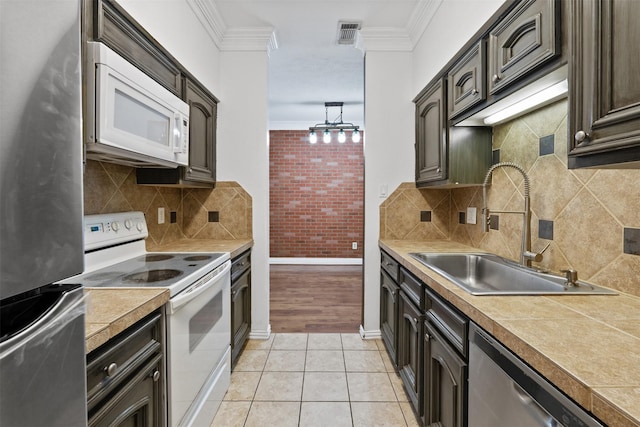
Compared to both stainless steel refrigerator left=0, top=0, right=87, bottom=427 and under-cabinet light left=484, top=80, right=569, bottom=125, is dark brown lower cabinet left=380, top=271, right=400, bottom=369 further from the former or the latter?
stainless steel refrigerator left=0, top=0, right=87, bottom=427

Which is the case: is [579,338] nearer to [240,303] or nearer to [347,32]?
[240,303]

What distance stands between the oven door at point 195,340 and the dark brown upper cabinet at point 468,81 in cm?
164

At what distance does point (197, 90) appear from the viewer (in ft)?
7.70

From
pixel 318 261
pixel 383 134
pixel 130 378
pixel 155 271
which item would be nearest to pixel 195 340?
pixel 155 271

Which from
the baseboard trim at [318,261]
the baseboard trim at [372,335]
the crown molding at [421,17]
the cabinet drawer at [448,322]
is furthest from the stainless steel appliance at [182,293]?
the baseboard trim at [318,261]

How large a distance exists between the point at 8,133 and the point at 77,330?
1.01ft

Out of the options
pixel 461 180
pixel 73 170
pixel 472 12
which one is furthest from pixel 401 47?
pixel 73 170

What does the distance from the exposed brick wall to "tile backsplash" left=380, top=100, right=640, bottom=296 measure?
355cm

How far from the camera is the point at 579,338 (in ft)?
2.56

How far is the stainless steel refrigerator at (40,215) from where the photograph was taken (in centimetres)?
40

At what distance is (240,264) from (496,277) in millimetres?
1686

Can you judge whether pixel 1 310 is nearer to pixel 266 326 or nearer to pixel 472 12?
pixel 472 12

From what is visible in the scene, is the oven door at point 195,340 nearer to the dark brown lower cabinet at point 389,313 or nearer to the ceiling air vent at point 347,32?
the dark brown lower cabinet at point 389,313

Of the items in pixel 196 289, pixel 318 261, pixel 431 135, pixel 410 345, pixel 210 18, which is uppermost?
pixel 210 18
